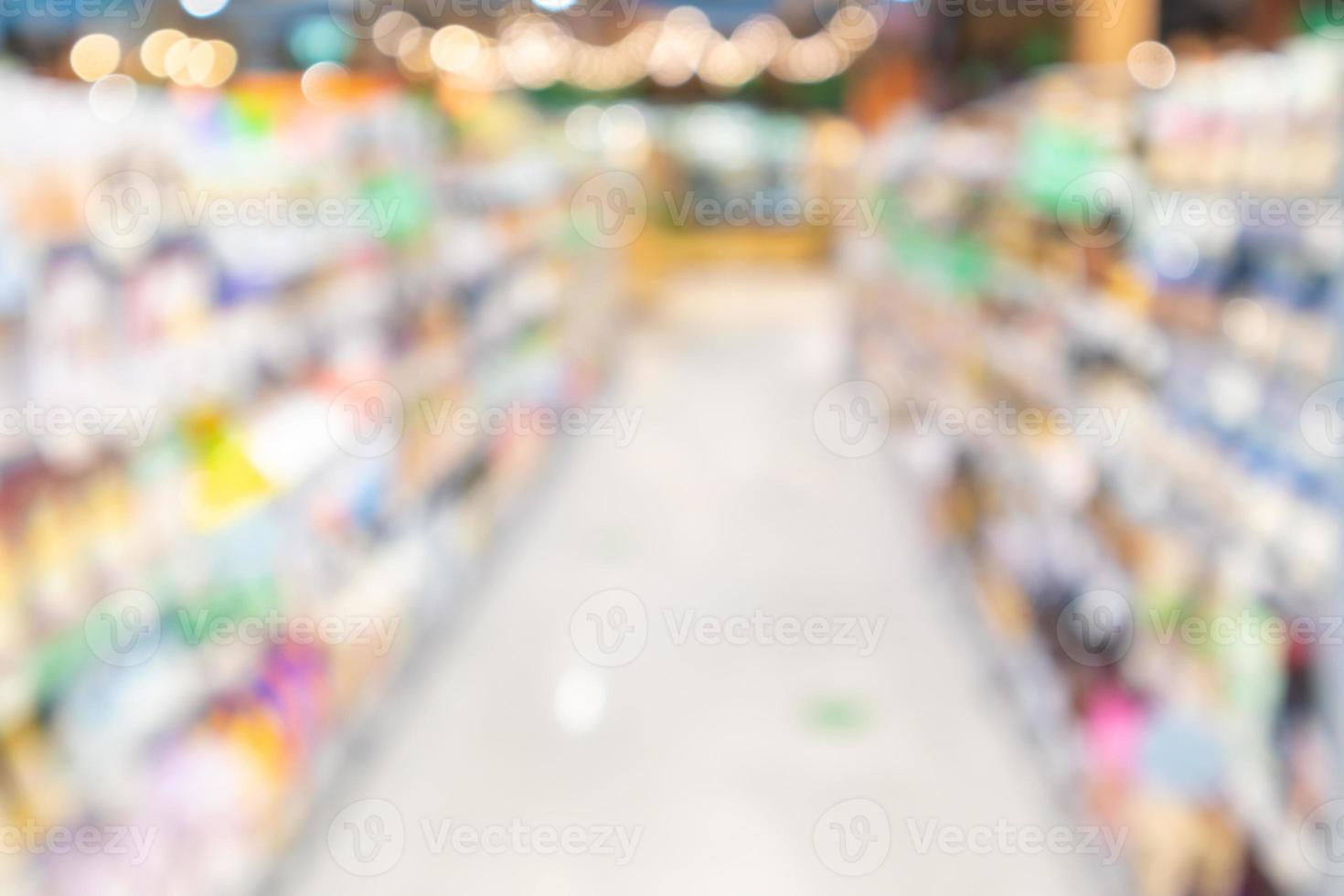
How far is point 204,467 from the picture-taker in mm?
2533

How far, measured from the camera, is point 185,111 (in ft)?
8.88

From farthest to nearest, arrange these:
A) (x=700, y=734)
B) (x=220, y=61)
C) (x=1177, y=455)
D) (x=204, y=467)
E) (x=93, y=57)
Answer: (x=220, y=61)
(x=93, y=57)
(x=700, y=734)
(x=204, y=467)
(x=1177, y=455)

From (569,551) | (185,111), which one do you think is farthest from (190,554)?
(569,551)

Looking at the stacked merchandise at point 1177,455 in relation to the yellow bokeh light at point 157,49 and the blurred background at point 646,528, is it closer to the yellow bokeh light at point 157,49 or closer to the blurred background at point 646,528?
the blurred background at point 646,528

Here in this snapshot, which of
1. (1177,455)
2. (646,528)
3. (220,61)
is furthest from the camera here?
(220,61)

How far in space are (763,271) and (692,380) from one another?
816 centimetres

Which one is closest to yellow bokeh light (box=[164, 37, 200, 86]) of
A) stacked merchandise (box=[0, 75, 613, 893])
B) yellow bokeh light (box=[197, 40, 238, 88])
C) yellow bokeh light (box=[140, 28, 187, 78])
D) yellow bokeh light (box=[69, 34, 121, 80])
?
yellow bokeh light (box=[140, 28, 187, 78])

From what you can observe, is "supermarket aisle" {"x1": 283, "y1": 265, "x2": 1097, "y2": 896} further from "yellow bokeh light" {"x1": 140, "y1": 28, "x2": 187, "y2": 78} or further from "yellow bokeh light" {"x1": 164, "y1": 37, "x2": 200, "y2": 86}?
"yellow bokeh light" {"x1": 140, "y1": 28, "x2": 187, "y2": 78}

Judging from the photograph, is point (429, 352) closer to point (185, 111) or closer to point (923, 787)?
point (185, 111)

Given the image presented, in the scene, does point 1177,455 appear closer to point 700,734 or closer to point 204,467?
point 700,734

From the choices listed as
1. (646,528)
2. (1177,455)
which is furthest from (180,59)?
(1177,455)

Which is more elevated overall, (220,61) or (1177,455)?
(220,61)

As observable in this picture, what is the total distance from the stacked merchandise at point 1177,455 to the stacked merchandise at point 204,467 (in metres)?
1.84

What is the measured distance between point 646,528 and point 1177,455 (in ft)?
11.0
